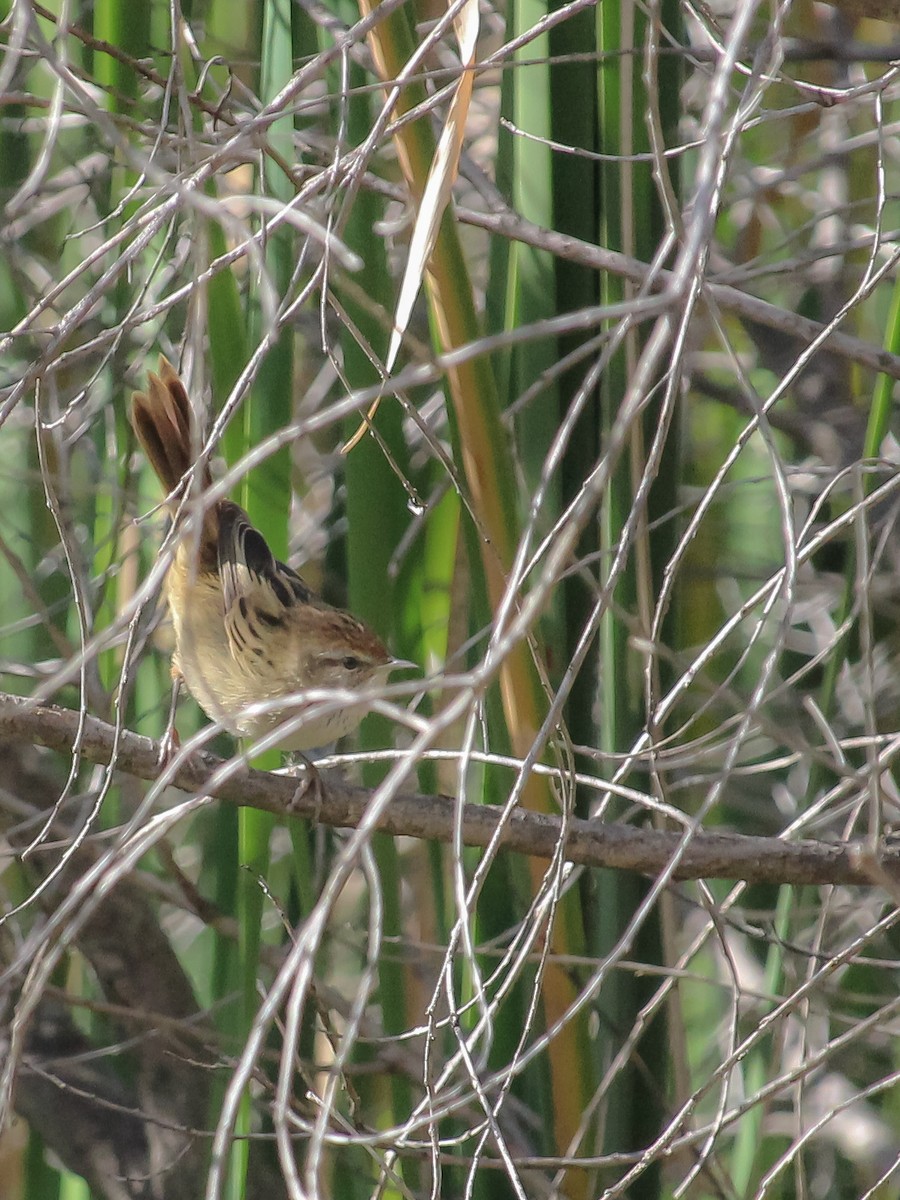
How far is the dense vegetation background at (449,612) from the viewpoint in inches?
59.3

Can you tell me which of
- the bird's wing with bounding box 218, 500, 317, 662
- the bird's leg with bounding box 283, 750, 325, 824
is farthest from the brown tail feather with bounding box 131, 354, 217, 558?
the bird's leg with bounding box 283, 750, 325, 824

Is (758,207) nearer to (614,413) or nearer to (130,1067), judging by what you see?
(614,413)

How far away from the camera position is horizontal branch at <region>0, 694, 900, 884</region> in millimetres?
2016

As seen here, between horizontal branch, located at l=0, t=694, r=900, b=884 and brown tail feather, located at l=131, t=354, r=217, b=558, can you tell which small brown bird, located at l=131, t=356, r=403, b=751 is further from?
horizontal branch, located at l=0, t=694, r=900, b=884

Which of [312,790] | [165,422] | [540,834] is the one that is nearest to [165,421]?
[165,422]

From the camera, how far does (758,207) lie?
14.1 ft

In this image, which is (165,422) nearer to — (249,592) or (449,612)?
(249,592)

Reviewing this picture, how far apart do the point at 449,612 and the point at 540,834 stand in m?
0.66

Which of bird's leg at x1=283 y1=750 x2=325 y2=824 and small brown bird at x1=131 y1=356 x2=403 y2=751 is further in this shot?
Result: small brown bird at x1=131 y1=356 x2=403 y2=751

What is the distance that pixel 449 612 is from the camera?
2594 mm

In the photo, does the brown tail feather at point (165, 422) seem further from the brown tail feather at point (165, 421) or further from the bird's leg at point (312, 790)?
the bird's leg at point (312, 790)

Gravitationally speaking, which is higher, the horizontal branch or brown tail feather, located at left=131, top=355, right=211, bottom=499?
brown tail feather, located at left=131, top=355, right=211, bottom=499

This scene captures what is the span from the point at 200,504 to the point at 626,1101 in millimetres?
1623


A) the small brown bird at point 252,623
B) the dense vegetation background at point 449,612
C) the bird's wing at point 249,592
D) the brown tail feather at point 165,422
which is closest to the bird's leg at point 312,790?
the dense vegetation background at point 449,612
